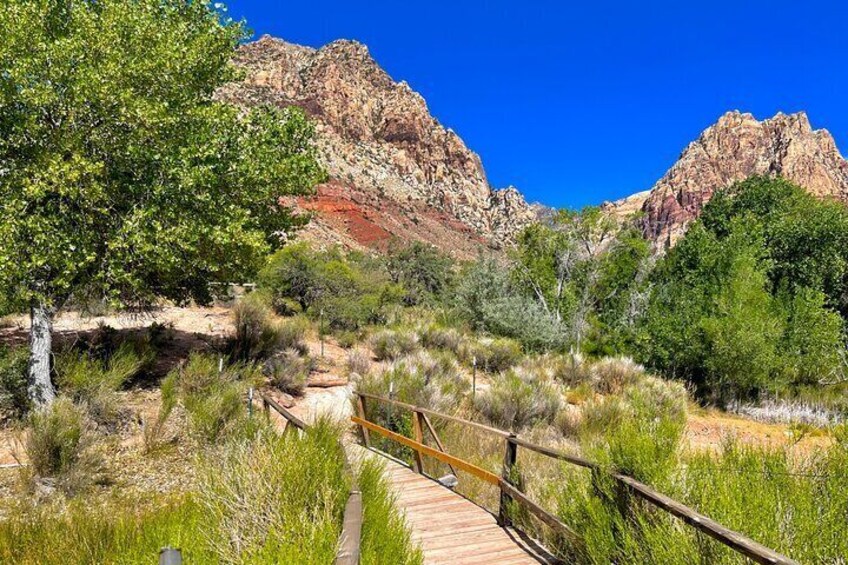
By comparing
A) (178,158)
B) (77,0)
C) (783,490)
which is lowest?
(783,490)

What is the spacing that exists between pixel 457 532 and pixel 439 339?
1352 cm

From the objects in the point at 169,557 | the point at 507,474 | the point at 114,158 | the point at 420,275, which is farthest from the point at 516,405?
the point at 420,275

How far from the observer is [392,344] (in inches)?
691

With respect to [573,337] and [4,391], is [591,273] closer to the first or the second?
[573,337]

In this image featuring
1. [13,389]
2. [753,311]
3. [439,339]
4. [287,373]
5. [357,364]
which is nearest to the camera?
[13,389]

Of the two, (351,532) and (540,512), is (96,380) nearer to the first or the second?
(540,512)

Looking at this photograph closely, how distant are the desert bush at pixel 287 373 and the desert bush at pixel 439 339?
18.7ft

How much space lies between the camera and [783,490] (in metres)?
3.41

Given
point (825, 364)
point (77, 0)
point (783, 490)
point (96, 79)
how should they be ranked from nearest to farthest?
point (783, 490) → point (96, 79) → point (77, 0) → point (825, 364)

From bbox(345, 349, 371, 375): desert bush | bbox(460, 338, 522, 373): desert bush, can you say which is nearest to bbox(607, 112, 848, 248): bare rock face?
bbox(460, 338, 522, 373): desert bush

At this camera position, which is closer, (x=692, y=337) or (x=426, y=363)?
(x=426, y=363)

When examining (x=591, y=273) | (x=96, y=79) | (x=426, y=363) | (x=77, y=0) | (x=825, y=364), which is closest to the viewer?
(x=96, y=79)

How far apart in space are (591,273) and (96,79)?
2175cm

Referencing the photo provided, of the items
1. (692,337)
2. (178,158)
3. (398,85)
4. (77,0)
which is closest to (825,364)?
(692,337)
